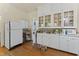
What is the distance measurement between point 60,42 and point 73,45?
217mm

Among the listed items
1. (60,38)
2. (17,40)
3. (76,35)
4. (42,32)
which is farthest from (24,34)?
(76,35)

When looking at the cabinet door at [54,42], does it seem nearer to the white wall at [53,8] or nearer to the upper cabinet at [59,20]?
the upper cabinet at [59,20]

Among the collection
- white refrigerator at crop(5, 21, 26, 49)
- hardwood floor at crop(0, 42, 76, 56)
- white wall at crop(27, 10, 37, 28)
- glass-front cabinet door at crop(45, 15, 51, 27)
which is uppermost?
white wall at crop(27, 10, 37, 28)

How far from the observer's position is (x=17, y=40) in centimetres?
211

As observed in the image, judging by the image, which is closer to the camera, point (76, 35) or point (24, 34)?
point (76, 35)

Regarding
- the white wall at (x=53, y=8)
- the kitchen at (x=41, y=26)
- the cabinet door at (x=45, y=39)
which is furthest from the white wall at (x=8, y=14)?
the cabinet door at (x=45, y=39)

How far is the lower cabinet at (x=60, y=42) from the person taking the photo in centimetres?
201

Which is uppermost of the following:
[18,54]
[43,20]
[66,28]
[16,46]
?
[43,20]

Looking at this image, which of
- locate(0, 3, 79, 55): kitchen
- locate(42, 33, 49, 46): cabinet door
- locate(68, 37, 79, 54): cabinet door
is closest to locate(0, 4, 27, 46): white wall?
locate(0, 3, 79, 55): kitchen

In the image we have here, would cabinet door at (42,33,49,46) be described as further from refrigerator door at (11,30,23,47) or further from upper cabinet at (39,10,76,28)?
refrigerator door at (11,30,23,47)

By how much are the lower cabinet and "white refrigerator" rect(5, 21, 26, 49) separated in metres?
0.33

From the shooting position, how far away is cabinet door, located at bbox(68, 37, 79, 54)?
2.00 m

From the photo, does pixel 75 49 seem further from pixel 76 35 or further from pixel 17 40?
pixel 17 40

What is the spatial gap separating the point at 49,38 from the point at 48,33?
0.30ft
